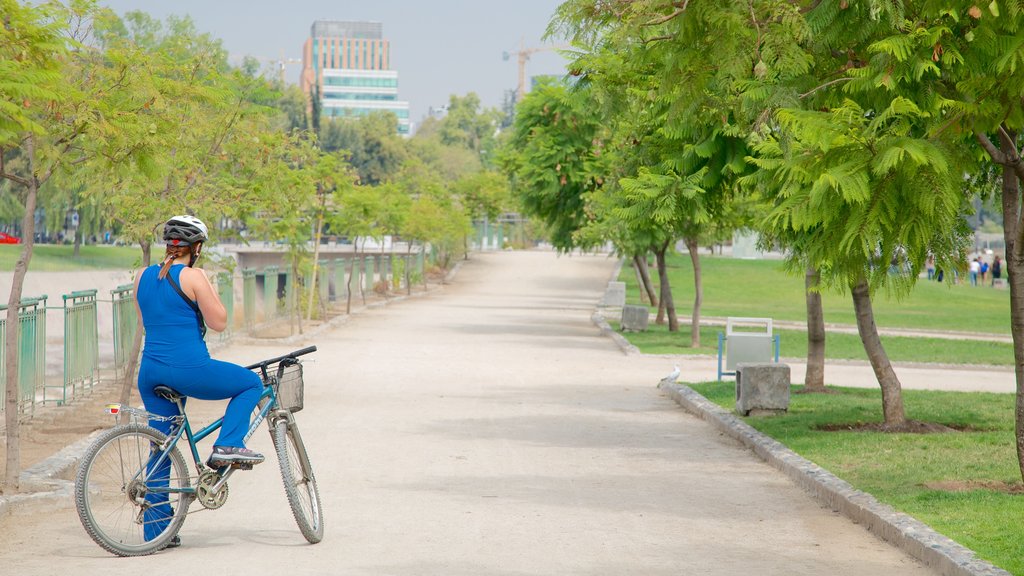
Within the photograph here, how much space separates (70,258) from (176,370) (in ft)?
232

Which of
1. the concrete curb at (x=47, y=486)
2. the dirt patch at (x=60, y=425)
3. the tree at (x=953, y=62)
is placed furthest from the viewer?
the dirt patch at (x=60, y=425)

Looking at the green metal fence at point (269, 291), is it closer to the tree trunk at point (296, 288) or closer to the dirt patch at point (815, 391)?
the tree trunk at point (296, 288)

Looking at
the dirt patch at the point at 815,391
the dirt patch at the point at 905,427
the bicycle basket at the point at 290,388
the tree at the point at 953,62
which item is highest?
the tree at the point at 953,62

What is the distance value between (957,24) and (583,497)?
13.9ft

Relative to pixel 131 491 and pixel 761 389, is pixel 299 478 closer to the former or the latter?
pixel 131 491

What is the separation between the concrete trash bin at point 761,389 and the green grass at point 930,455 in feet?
0.70

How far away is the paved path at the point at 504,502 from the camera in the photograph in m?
7.43

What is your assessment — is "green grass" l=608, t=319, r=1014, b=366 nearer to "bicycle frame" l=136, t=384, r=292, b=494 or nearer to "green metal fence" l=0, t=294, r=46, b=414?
"green metal fence" l=0, t=294, r=46, b=414

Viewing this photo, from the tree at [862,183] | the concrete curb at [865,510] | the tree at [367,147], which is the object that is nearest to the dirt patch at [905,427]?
the concrete curb at [865,510]

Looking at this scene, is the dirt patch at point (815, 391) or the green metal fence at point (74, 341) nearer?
the green metal fence at point (74, 341)

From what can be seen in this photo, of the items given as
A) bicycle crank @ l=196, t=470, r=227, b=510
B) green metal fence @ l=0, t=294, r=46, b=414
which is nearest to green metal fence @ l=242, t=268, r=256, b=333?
green metal fence @ l=0, t=294, r=46, b=414

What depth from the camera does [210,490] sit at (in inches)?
295

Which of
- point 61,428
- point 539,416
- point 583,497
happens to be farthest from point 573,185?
point 583,497

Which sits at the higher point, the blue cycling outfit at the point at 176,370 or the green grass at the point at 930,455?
the blue cycling outfit at the point at 176,370
